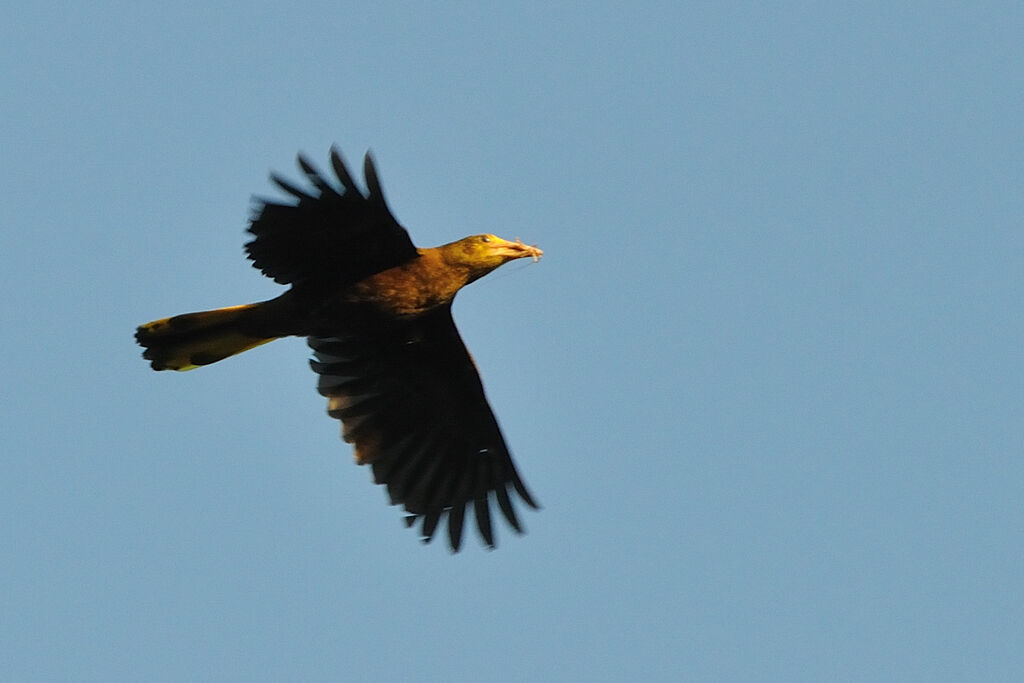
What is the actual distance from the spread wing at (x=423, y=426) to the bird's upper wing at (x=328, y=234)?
1270 millimetres

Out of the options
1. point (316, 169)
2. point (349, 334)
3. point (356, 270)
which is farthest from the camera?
point (349, 334)

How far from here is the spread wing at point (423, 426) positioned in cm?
1231

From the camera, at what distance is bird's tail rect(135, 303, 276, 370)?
11.3 m

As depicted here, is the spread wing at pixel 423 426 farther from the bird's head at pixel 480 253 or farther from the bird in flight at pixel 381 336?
the bird's head at pixel 480 253

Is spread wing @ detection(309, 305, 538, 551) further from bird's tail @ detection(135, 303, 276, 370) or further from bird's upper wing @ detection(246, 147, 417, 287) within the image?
bird's upper wing @ detection(246, 147, 417, 287)

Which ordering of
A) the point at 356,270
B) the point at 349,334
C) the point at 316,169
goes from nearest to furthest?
the point at 316,169
the point at 356,270
the point at 349,334

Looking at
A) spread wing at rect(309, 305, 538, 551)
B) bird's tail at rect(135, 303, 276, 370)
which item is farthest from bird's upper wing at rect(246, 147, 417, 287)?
spread wing at rect(309, 305, 538, 551)

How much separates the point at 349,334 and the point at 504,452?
1622 mm

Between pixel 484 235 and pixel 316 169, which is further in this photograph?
pixel 484 235

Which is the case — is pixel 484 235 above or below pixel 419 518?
above

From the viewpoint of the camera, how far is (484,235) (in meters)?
11.3

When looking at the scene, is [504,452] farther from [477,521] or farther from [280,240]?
[280,240]

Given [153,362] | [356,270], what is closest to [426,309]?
[356,270]

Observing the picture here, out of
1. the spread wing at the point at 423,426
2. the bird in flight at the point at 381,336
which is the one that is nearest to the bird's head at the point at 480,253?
the bird in flight at the point at 381,336
